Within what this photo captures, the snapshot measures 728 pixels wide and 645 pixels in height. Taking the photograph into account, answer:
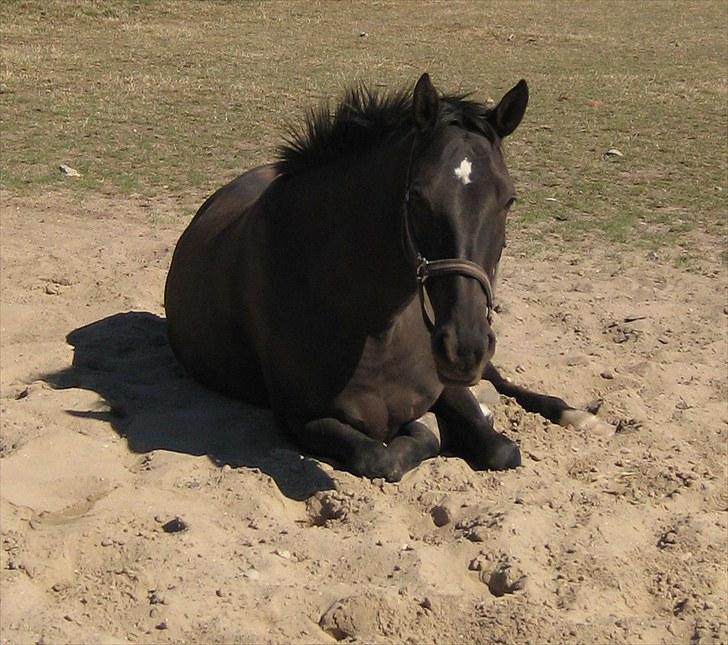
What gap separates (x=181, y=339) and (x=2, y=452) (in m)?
1.25

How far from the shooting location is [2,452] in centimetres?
454

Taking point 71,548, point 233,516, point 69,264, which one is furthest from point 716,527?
point 69,264

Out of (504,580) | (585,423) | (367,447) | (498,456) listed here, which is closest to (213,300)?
(367,447)

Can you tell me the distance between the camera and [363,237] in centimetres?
439

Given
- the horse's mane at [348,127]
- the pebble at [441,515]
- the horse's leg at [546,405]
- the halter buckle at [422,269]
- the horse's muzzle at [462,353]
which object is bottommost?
the horse's leg at [546,405]

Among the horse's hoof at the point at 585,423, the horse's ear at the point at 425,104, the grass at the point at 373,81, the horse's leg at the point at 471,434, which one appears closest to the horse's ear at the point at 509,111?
the horse's ear at the point at 425,104

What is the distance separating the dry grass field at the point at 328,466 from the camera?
3484mm

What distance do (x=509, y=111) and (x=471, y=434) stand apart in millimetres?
1330

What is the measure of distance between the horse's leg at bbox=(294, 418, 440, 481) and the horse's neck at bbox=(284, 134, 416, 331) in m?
0.41

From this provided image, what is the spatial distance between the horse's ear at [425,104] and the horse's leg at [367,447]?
1.20m

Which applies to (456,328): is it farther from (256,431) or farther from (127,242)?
(127,242)

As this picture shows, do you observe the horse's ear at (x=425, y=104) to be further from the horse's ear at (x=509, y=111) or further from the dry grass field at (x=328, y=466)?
the dry grass field at (x=328, y=466)

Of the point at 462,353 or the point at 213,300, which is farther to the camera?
the point at 213,300

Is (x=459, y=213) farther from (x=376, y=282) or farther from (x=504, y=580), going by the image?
(x=504, y=580)
